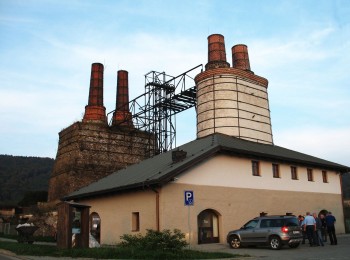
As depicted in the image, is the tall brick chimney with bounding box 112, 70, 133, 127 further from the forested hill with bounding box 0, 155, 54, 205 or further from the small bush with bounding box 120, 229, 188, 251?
the forested hill with bounding box 0, 155, 54, 205

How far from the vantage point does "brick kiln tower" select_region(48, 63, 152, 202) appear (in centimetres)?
4506

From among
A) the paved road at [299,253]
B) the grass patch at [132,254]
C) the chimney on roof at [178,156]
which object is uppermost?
the chimney on roof at [178,156]

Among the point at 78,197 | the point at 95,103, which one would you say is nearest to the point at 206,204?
the point at 78,197

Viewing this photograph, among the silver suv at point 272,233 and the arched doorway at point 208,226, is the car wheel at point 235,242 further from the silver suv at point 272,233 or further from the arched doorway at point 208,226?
the arched doorway at point 208,226

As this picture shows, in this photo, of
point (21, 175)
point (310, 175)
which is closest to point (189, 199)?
point (310, 175)

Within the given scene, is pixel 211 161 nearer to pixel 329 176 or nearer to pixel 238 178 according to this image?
pixel 238 178

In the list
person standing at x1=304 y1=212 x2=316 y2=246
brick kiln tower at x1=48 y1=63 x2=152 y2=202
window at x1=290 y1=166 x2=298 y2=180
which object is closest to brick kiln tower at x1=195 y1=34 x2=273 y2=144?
window at x1=290 y1=166 x2=298 y2=180

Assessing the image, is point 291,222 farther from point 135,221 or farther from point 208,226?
point 135,221

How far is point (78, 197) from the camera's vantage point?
25344mm

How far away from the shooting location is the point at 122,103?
166ft

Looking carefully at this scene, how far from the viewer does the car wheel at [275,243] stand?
16047 millimetres

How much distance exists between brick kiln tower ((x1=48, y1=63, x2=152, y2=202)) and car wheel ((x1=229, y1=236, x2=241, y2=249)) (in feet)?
96.1

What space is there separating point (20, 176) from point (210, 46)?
100583mm

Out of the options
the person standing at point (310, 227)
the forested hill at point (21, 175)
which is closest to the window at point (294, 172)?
the person standing at point (310, 227)
